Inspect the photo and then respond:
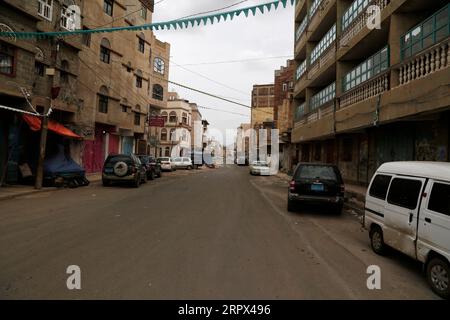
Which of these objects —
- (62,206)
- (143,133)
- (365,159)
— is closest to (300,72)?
(365,159)

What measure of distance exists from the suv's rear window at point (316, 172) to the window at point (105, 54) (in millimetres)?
21007

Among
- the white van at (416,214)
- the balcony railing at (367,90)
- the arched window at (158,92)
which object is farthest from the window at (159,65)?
the white van at (416,214)

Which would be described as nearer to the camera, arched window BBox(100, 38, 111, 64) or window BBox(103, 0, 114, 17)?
arched window BBox(100, 38, 111, 64)

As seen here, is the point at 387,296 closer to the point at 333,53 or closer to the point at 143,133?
the point at 333,53

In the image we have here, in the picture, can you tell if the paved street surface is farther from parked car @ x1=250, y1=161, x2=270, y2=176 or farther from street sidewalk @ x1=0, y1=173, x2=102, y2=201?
parked car @ x1=250, y1=161, x2=270, y2=176

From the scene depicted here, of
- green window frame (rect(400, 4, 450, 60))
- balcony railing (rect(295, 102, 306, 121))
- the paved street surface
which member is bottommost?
the paved street surface

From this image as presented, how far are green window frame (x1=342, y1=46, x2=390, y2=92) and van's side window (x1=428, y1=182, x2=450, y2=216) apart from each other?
873cm

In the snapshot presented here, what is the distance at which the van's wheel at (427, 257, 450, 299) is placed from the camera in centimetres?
428

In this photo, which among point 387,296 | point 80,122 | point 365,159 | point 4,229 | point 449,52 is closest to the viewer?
point 387,296

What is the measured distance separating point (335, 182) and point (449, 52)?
15.1ft

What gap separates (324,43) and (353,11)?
516 centimetres

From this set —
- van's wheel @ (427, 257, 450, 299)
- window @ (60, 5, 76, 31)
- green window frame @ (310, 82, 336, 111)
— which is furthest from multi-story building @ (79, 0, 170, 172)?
van's wheel @ (427, 257, 450, 299)

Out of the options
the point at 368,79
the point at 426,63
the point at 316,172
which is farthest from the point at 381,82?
the point at 316,172

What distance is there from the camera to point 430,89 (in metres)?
8.91
